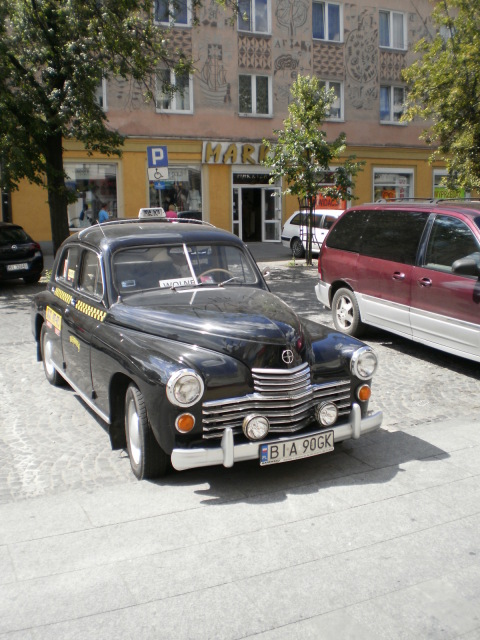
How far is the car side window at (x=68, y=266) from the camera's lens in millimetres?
6759

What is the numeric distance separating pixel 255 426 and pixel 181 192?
23816mm

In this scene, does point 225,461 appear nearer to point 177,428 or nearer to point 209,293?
point 177,428

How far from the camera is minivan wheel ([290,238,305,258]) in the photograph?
23625mm

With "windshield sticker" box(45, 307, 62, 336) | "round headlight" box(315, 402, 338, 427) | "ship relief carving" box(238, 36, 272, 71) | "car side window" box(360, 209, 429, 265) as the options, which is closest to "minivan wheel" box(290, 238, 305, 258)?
"ship relief carving" box(238, 36, 272, 71)

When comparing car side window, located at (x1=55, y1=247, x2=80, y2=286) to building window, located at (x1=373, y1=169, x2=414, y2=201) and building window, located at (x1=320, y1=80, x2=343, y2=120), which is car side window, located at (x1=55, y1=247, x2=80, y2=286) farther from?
building window, located at (x1=373, y1=169, x2=414, y2=201)

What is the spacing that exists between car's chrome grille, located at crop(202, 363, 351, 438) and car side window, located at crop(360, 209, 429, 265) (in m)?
4.16

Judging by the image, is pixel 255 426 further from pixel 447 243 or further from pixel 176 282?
pixel 447 243

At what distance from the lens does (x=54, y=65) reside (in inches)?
619

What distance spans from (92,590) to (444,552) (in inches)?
76.8

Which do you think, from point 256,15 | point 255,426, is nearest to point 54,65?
point 255,426

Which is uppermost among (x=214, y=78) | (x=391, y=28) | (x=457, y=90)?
(x=391, y=28)

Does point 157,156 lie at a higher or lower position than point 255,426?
higher

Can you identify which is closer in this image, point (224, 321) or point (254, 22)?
point (224, 321)

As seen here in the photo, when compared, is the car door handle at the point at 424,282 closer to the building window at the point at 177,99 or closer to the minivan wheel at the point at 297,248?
the minivan wheel at the point at 297,248
